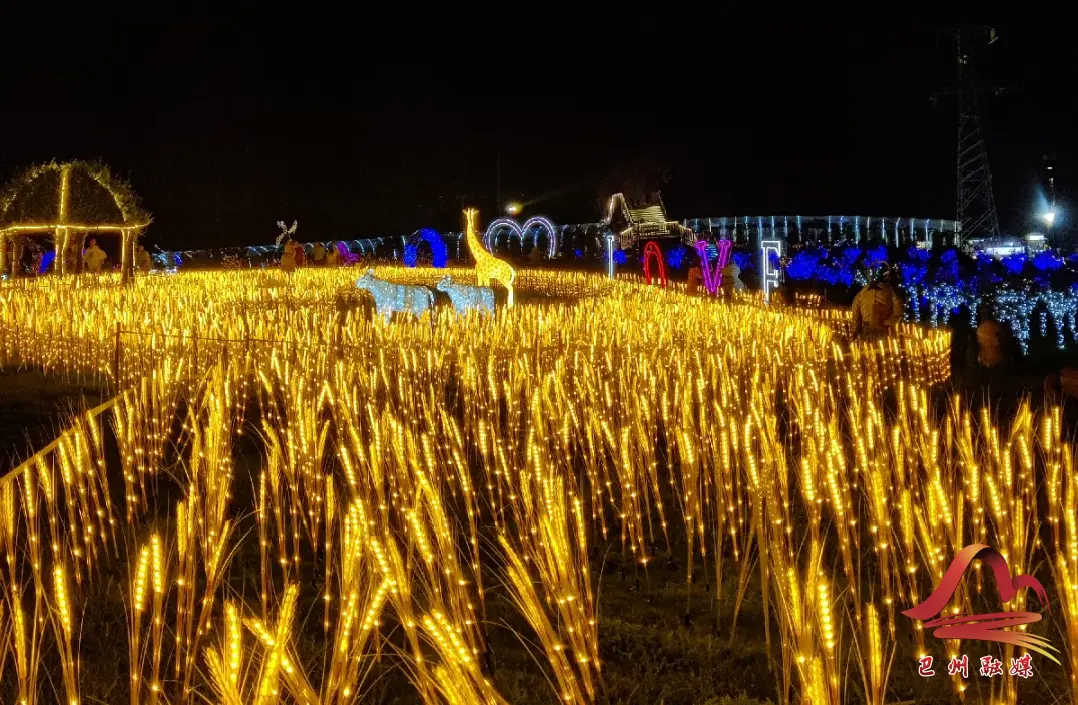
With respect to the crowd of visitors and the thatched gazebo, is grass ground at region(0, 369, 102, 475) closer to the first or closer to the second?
the thatched gazebo

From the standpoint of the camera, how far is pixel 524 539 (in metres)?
3.55

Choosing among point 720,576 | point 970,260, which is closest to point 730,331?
point 720,576

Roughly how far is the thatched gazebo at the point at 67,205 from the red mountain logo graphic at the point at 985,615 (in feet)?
48.5

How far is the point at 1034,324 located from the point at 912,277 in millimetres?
5296

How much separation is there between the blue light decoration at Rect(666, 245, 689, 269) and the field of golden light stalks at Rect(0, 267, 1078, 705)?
17.2 metres

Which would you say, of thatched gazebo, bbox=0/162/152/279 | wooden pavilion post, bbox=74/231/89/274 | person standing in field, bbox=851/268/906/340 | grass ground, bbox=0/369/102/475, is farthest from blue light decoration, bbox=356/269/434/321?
wooden pavilion post, bbox=74/231/89/274

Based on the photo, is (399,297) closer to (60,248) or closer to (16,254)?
(60,248)

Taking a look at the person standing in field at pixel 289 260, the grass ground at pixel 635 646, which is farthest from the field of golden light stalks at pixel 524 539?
the person standing in field at pixel 289 260

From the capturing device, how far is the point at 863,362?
7430 mm

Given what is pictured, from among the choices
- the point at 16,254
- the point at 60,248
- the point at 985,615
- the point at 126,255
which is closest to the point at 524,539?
the point at 985,615

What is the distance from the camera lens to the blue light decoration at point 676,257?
972 inches

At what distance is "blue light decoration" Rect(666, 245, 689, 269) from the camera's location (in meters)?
24.7

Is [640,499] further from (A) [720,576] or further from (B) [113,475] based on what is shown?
(B) [113,475]

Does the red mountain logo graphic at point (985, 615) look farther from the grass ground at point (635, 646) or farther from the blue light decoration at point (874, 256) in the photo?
the blue light decoration at point (874, 256)
